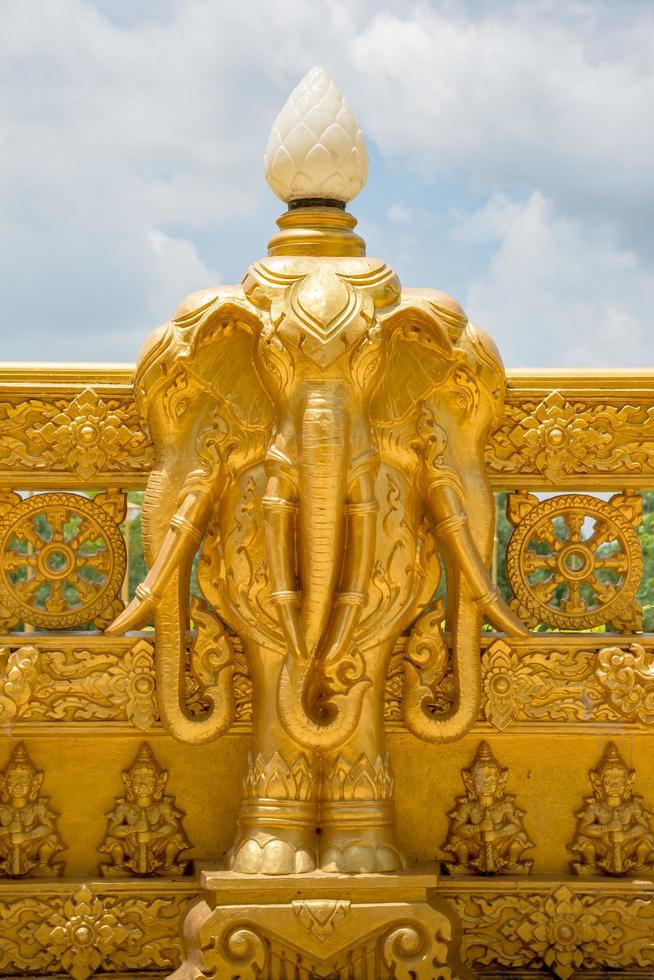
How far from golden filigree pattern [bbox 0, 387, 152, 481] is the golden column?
10 cm

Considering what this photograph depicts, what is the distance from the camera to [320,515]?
3.23 metres

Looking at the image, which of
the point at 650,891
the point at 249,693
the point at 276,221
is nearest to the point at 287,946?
the point at 249,693

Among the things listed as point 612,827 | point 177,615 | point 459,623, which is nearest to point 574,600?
point 459,623

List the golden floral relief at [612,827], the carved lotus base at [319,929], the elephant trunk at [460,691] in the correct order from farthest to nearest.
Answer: the golden floral relief at [612,827], the elephant trunk at [460,691], the carved lotus base at [319,929]

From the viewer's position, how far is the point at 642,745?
359 centimetres

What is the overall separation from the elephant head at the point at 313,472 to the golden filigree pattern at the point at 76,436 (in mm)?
95

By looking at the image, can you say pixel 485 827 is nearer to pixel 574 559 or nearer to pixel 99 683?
pixel 574 559

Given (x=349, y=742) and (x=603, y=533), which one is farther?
(x=603, y=533)

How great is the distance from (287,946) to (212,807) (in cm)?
44

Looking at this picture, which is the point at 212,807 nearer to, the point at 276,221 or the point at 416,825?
the point at 416,825

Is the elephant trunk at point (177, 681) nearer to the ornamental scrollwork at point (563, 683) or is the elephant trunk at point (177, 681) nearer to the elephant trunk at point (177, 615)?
the elephant trunk at point (177, 615)

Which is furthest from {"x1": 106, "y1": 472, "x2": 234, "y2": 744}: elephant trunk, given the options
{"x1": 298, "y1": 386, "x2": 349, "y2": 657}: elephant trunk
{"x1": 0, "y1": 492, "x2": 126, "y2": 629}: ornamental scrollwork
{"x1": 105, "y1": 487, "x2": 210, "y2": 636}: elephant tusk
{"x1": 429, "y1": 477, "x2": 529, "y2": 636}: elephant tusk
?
{"x1": 429, "y1": 477, "x2": 529, "y2": 636}: elephant tusk

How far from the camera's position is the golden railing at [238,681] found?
346 cm

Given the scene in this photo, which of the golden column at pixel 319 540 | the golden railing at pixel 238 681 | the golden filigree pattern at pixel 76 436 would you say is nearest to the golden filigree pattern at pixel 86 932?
the golden railing at pixel 238 681
